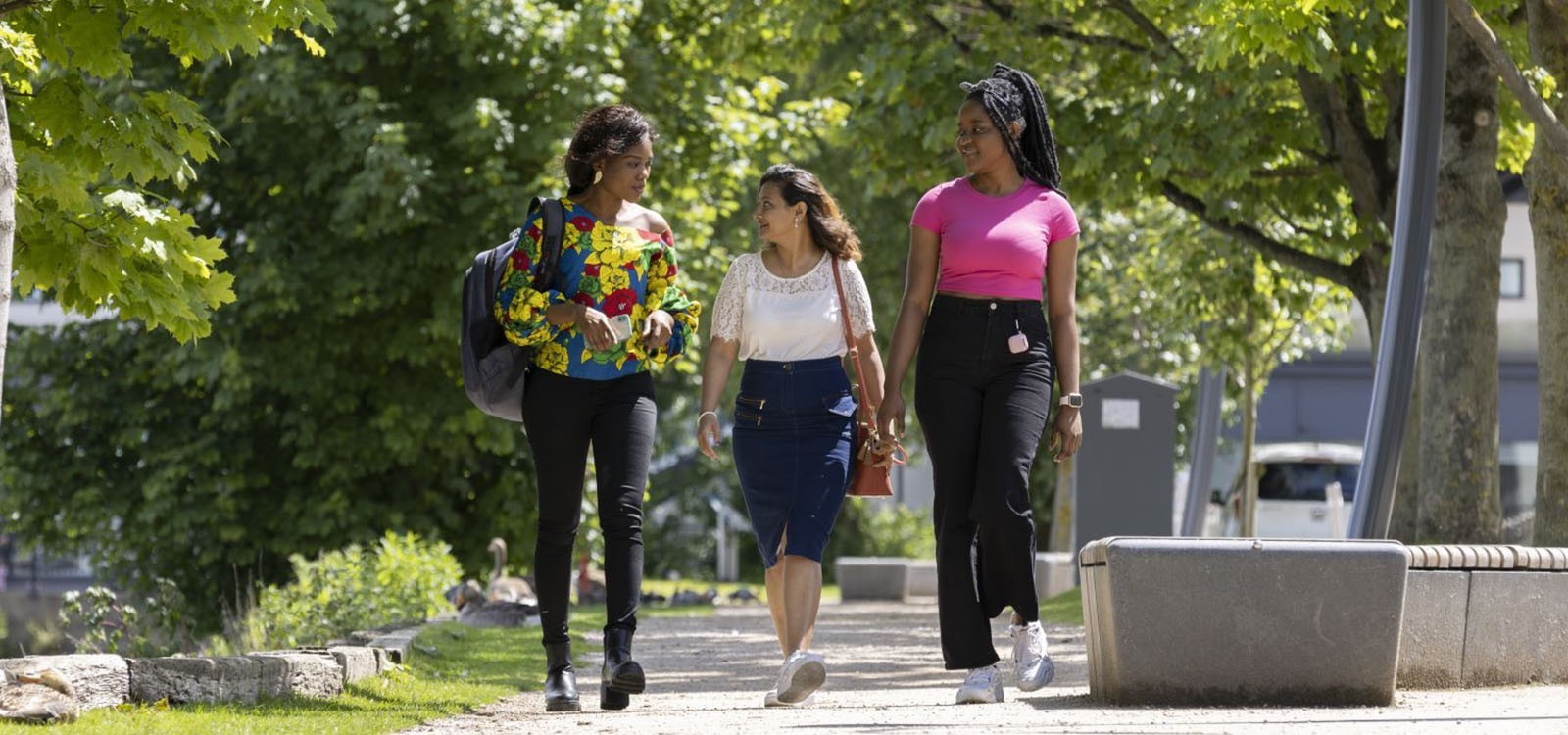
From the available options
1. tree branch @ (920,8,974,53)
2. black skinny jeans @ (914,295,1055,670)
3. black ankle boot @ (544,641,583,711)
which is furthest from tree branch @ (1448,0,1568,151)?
tree branch @ (920,8,974,53)

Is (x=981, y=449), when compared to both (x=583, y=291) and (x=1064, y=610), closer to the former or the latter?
(x=583, y=291)

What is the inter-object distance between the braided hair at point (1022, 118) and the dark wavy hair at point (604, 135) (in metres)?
1.06

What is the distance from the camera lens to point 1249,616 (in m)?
7.02

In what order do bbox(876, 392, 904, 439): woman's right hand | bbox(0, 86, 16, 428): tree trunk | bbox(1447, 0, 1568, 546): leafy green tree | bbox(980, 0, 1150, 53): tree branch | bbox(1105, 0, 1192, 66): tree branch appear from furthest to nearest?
bbox(980, 0, 1150, 53): tree branch, bbox(1105, 0, 1192, 66): tree branch, bbox(1447, 0, 1568, 546): leafy green tree, bbox(876, 392, 904, 439): woman's right hand, bbox(0, 86, 16, 428): tree trunk

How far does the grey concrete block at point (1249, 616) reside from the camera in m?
7.00

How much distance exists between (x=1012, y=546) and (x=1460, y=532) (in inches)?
205

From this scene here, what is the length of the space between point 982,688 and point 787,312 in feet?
4.50

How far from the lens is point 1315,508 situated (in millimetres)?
29078

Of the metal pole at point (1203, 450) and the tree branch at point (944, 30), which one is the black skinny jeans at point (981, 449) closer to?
the tree branch at point (944, 30)

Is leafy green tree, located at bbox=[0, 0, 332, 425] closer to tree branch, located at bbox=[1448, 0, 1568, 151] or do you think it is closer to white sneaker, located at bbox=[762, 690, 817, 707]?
white sneaker, located at bbox=[762, 690, 817, 707]

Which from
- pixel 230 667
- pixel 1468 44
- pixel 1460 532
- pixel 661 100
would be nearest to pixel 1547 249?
pixel 1460 532

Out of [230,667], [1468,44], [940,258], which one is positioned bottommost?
[230,667]

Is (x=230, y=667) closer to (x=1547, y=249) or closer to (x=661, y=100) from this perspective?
(x=1547, y=249)

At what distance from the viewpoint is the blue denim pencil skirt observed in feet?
25.4
